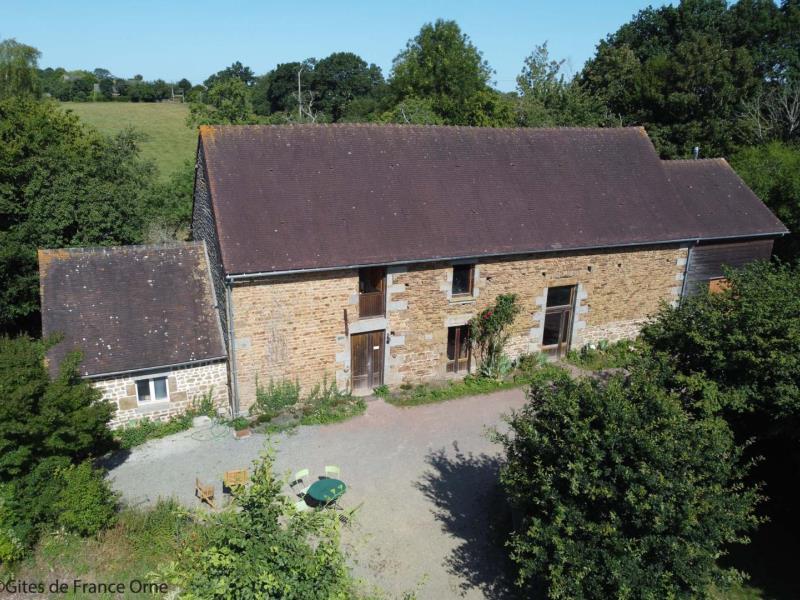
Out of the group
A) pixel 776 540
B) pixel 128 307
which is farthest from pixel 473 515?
pixel 128 307

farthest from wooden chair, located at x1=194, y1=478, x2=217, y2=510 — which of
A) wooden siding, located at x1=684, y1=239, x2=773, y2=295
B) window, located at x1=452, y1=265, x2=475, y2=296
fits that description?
wooden siding, located at x1=684, y1=239, x2=773, y2=295

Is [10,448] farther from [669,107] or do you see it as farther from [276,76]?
[276,76]

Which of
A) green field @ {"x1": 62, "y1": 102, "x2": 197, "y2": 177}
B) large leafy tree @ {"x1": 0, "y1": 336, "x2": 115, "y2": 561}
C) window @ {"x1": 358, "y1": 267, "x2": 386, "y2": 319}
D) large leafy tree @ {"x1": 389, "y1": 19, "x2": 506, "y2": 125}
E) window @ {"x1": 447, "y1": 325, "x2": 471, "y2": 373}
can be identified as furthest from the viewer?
green field @ {"x1": 62, "y1": 102, "x2": 197, "y2": 177}

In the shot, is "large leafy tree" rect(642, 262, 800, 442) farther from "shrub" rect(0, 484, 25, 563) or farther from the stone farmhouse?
"shrub" rect(0, 484, 25, 563)

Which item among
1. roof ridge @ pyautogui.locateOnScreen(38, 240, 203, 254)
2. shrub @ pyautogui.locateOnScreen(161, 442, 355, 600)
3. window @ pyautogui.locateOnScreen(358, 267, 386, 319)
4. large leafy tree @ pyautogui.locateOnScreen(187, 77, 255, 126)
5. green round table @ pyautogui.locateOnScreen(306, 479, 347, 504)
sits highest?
large leafy tree @ pyautogui.locateOnScreen(187, 77, 255, 126)

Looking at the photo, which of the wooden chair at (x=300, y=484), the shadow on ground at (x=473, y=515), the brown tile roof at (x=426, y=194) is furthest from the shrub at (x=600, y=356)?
the wooden chair at (x=300, y=484)

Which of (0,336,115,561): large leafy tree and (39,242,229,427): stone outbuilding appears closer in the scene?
(0,336,115,561): large leafy tree
